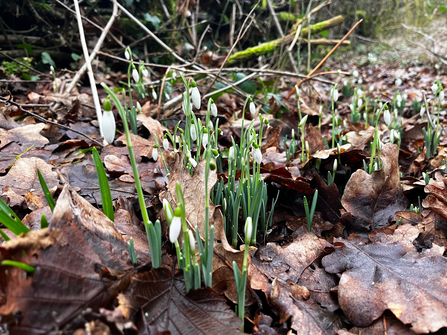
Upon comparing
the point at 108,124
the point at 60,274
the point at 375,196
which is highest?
the point at 108,124

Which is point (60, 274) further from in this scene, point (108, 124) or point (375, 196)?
point (375, 196)

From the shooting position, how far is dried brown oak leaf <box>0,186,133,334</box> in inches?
28.5

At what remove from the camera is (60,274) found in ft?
2.65

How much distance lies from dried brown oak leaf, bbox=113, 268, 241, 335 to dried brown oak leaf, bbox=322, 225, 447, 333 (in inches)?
16.9

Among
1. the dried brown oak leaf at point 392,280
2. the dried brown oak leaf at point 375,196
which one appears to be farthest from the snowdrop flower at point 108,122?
the dried brown oak leaf at point 375,196

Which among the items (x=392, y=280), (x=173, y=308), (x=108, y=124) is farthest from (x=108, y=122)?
(x=392, y=280)

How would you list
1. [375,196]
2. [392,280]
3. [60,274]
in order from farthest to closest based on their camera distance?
[375,196]
[392,280]
[60,274]

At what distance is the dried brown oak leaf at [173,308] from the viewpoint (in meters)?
0.87

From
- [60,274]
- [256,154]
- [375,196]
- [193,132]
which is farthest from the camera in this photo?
[375,196]

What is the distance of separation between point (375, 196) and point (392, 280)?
612 millimetres

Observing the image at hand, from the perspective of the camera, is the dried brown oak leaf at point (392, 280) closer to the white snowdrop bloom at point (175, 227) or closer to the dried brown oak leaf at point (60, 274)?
the white snowdrop bloom at point (175, 227)

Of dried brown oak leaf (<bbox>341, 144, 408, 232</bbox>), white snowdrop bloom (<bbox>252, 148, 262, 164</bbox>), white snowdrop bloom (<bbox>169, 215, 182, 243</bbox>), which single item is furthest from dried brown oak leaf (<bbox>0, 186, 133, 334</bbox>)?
dried brown oak leaf (<bbox>341, 144, 408, 232</bbox>)

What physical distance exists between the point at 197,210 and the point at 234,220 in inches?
6.2

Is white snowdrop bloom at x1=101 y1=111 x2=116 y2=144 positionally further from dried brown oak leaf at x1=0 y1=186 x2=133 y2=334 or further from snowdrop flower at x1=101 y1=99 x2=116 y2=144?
dried brown oak leaf at x1=0 y1=186 x2=133 y2=334
